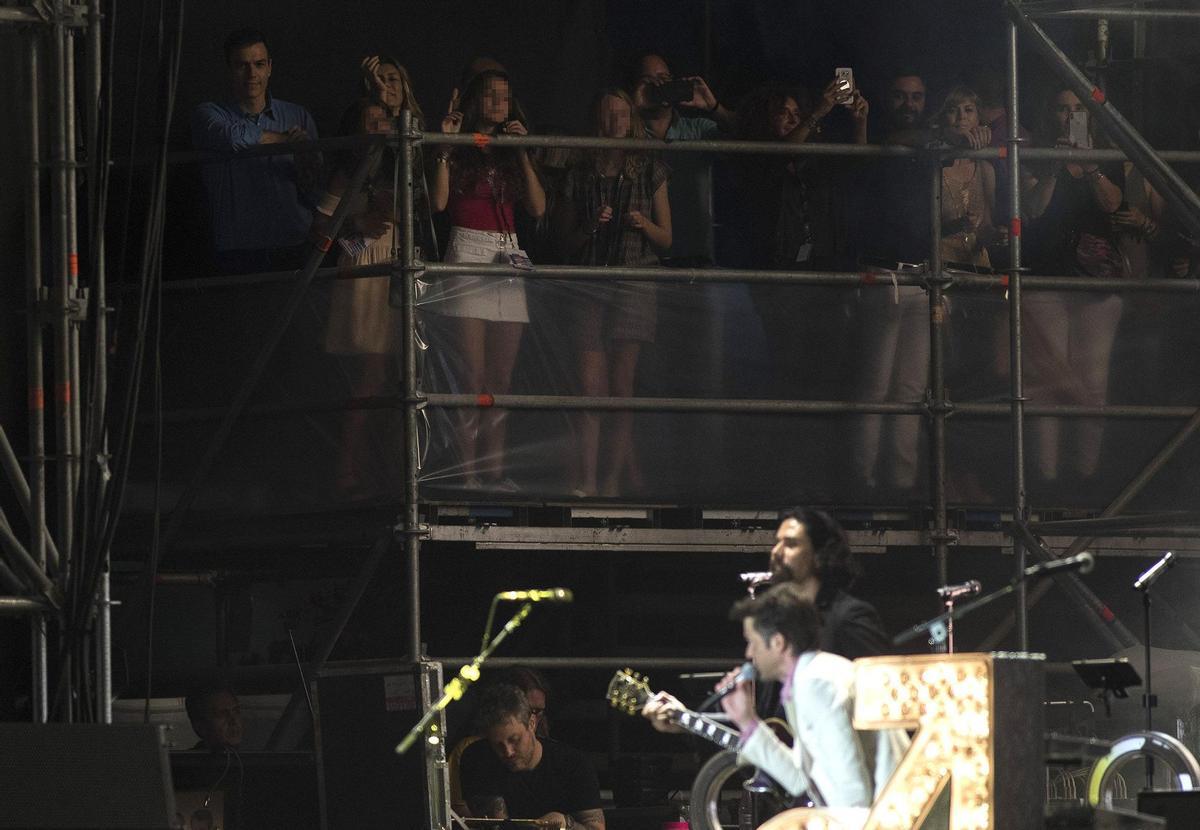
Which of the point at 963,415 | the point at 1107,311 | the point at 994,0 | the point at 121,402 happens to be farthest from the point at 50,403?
the point at 994,0

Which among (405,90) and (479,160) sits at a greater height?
(405,90)

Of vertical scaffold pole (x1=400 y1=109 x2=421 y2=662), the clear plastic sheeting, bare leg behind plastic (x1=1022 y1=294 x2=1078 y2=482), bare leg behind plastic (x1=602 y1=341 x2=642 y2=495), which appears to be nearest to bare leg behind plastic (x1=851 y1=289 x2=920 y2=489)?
the clear plastic sheeting

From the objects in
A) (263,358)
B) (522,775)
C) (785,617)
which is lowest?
(522,775)

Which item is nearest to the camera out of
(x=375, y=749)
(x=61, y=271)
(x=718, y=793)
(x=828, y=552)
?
(x=828, y=552)

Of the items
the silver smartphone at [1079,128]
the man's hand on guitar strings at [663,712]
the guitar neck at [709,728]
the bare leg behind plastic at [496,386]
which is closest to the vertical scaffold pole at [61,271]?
the bare leg behind plastic at [496,386]

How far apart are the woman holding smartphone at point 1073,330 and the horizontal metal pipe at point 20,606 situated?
4.90 m

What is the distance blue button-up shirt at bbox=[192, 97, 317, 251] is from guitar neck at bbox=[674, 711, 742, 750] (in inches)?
166

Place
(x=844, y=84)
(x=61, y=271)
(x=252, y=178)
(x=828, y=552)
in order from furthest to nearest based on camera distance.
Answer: (x=844, y=84)
(x=252, y=178)
(x=61, y=271)
(x=828, y=552)

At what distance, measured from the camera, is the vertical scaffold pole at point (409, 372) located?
10.1 meters

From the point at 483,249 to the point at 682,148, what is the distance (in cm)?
108

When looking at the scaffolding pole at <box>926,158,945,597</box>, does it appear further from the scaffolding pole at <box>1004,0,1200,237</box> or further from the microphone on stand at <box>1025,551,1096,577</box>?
the microphone on stand at <box>1025,551,1096,577</box>

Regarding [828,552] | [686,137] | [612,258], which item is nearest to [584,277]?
[612,258]

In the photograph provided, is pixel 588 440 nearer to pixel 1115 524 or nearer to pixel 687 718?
pixel 1115 524

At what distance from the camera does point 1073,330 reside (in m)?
10.9
